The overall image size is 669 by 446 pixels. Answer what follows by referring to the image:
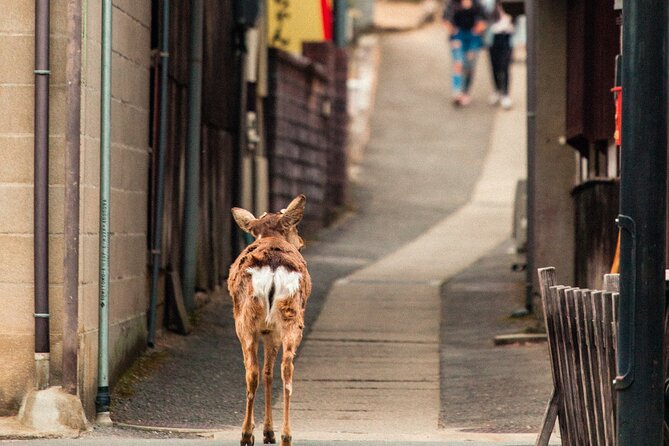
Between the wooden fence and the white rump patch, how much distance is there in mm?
1701

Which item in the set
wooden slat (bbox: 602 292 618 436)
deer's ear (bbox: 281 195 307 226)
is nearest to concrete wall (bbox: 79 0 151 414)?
deer's ear (bbox: 281 195 307 226)

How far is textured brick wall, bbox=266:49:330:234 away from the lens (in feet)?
63.7

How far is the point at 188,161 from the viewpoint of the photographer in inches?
550

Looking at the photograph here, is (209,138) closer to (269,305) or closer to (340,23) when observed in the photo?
(340,23)

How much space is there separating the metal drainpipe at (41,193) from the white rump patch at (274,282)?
66.3 inches

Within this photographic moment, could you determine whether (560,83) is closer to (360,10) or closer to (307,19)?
(307,19)

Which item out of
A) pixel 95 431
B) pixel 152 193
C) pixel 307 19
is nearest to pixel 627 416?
pixel 95 431

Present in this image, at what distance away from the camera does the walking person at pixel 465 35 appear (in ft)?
96.8

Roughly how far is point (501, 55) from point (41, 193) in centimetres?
2036

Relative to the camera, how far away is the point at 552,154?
47.6 feet

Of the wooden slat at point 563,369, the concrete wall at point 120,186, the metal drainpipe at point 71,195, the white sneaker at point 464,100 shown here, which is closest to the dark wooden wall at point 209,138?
the concrete wall at point 120,186

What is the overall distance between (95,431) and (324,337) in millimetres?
4654

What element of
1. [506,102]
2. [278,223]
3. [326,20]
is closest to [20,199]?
[278,223]

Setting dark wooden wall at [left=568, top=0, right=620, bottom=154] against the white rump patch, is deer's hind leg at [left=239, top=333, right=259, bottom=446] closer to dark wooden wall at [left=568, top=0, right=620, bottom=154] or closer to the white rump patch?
the white rump patch
